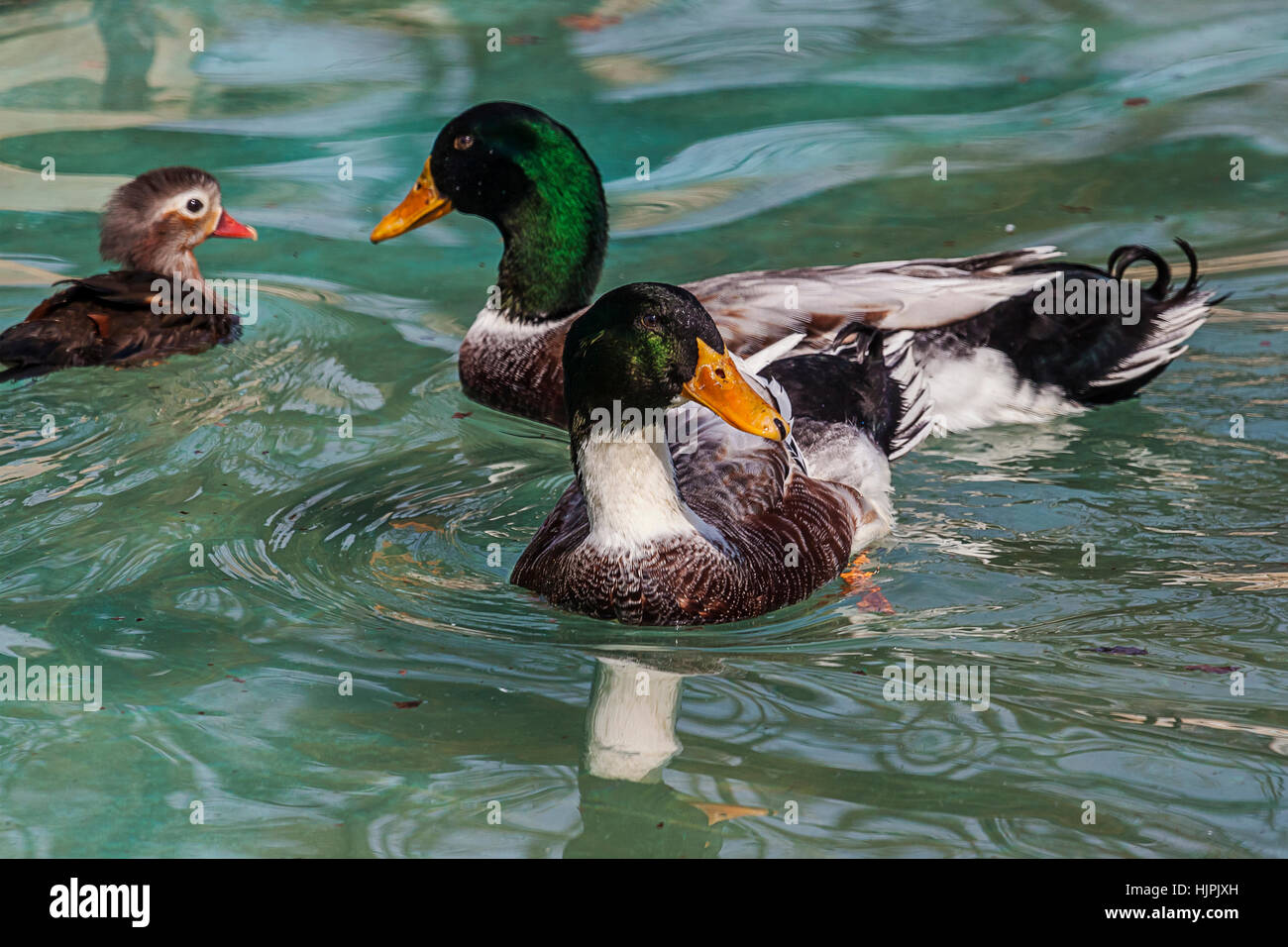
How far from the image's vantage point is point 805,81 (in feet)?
37.1

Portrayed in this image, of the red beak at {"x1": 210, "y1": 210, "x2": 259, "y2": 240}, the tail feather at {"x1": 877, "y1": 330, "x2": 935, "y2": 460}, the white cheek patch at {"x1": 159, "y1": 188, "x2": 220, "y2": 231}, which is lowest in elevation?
the tail feather at {"x1": 877, "y1": 330, "x2": 935, "y2": 460}

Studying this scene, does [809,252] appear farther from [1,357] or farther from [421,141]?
[1,357]

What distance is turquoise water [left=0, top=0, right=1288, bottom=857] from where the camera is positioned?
437 centimetres

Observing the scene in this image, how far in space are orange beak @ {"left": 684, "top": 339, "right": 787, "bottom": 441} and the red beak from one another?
3.81 m

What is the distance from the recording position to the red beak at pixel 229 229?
8320mm

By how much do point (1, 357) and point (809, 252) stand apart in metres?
4.20

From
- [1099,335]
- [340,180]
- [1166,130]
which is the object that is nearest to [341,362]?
[340,180]

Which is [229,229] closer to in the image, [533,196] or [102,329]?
[102,329]

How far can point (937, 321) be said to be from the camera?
723 cm
